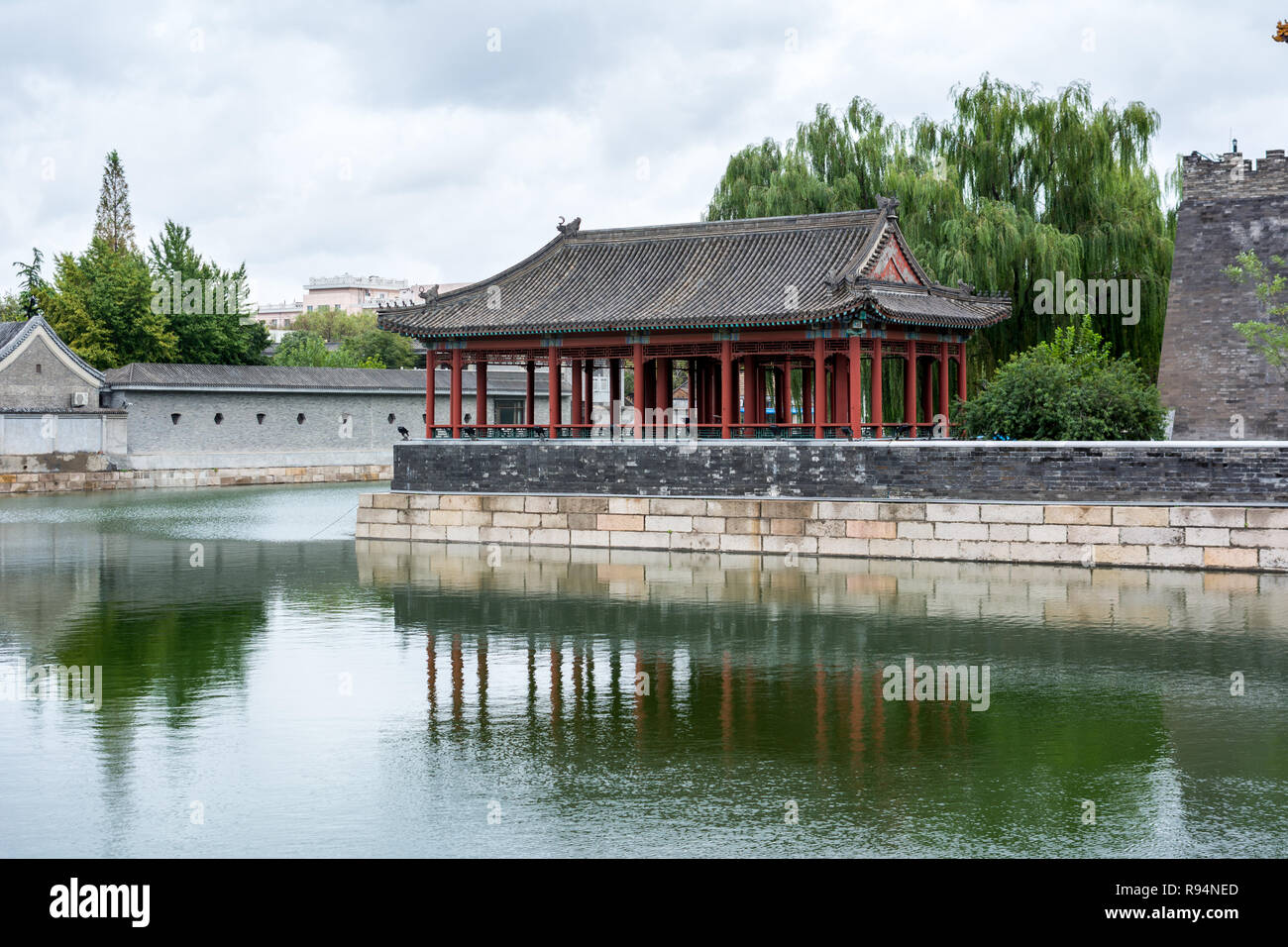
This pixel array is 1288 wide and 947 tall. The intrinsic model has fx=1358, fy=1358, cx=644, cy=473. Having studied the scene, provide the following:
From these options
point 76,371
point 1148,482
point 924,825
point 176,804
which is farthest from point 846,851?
point 76,371

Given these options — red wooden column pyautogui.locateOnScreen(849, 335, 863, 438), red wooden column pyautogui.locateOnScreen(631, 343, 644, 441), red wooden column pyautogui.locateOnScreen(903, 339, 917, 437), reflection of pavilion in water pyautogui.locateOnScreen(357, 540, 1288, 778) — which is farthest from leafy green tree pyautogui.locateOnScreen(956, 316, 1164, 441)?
red wooden column pyautogui.locateOnScreen(631, 343, 644, 441)

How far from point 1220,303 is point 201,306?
33.3 metres

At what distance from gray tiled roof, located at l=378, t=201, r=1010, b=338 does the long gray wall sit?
2356 millimetres

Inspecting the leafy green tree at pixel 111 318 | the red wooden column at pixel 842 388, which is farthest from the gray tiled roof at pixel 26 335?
the red wooden column at pixel 842 388

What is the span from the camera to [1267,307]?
24672 mm

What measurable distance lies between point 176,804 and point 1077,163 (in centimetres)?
2498

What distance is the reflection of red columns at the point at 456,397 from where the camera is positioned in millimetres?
25266


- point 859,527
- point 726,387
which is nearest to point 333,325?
point 726,387

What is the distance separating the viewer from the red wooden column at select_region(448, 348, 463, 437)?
2527 centimetres

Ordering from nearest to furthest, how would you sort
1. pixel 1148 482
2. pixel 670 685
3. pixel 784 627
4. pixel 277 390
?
pixel 670 685
pixel 784 627
pixel 1148 482
pixel 277 390

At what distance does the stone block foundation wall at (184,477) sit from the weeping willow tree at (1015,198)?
1754 centimetres

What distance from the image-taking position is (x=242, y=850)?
25.3 feet

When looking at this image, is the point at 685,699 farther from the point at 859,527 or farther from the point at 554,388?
the point at 554,388

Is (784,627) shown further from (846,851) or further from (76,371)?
(76,371)
